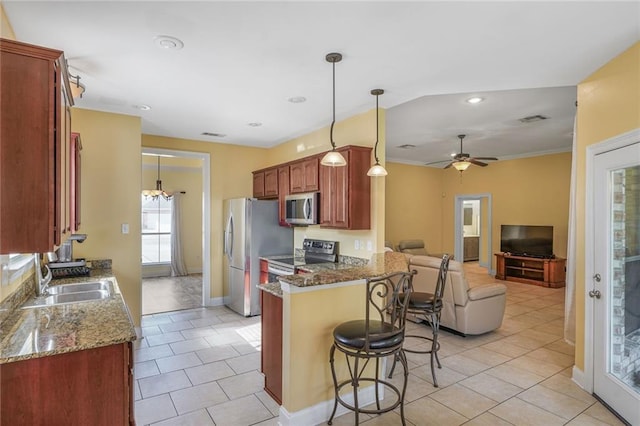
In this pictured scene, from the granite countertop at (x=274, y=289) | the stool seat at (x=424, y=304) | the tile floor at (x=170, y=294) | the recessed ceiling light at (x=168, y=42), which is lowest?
the tile floor at (x=170, y=294)

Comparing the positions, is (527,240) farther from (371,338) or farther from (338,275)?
A: (371,338)

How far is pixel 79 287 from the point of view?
3.07m

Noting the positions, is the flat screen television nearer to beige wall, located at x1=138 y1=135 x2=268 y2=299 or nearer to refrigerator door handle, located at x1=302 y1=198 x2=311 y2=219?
refrigerator door handle, located at x1=302 y1=198 x2=311 y2=219

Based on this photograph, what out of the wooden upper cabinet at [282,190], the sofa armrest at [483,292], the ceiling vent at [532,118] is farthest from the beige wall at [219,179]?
the ceiling vent at [532,118]

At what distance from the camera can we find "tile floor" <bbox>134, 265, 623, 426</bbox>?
8.44ft

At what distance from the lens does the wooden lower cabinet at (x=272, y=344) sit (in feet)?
8.61

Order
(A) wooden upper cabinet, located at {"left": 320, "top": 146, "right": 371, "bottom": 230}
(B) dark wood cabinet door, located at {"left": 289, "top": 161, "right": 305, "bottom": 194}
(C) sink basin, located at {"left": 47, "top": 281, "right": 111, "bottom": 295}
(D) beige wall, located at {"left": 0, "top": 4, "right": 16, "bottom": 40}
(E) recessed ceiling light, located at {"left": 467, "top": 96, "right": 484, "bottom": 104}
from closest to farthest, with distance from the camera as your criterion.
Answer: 1. (D) beige wall, located at {"left": 0, "top": 4, "right": 16, "bottom": 40}
2. (C) sink basin, located at {"left": 47, "top": 281, "right": 111, "bottom": 295}
3. (A) wooden upper cabinet, located at {"left": 320, "top": 146, "right": 371, "bottom": 230}
4. (E) recessed ceiling light, located at {"left": 467, "top": 96, "right": 484, "bottom": 104}
5. (B) dark wood cabinet door, located at {"left": 289, "top": 161, "right": 305, "bottom": 194}

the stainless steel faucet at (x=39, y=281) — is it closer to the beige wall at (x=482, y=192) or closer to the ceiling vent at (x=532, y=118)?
the ceiling vent at (x=532, y=118)

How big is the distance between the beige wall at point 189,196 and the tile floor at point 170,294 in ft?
1.85

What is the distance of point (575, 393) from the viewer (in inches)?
115

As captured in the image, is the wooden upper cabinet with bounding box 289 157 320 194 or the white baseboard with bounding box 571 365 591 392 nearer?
the white baseboard with bounding box 571 365 591 392

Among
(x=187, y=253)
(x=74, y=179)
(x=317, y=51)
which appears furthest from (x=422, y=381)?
(x=187, y=253)

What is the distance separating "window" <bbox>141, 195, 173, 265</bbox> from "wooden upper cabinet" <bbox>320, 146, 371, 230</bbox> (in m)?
Answer: 6.01

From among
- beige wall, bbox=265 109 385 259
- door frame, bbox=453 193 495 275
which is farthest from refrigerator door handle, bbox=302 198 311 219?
door frame, bbox=453 193 495 275
